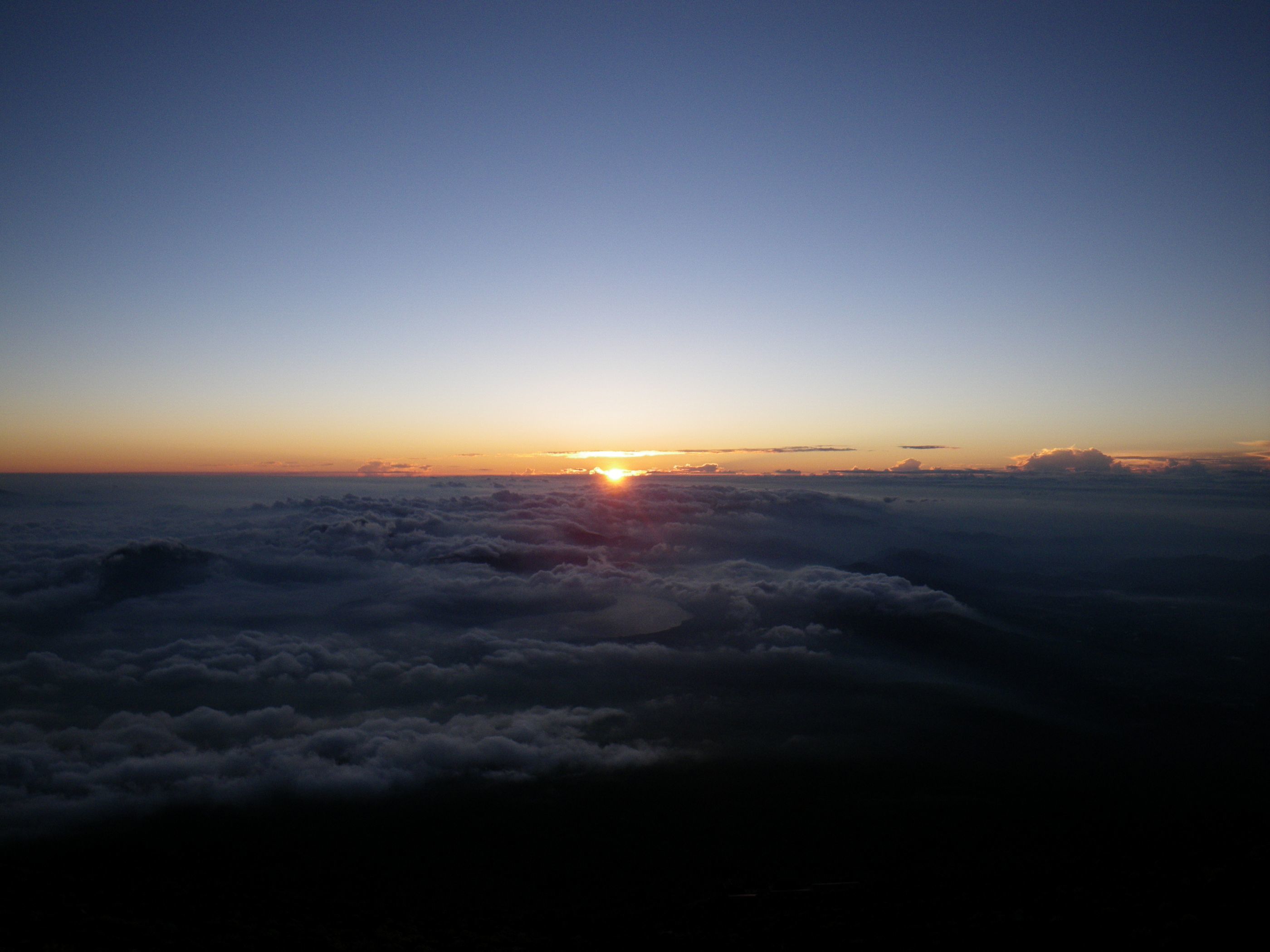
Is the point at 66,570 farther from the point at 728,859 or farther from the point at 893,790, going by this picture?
the point at 893,790

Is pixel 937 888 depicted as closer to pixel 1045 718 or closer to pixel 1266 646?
pixel 1045 718

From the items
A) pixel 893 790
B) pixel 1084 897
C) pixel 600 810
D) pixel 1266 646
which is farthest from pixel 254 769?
pixel 1266 646

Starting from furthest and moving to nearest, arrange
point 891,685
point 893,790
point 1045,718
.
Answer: point 891,685
point 1045,718
point 893,790

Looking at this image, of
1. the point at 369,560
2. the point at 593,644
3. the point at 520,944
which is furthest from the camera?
the point at 369,560

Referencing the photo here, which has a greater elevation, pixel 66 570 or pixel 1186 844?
pixel 66 570

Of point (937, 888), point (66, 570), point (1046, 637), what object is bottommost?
point (1046, 637)

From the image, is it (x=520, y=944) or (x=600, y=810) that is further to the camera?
(x=600, y=810)
